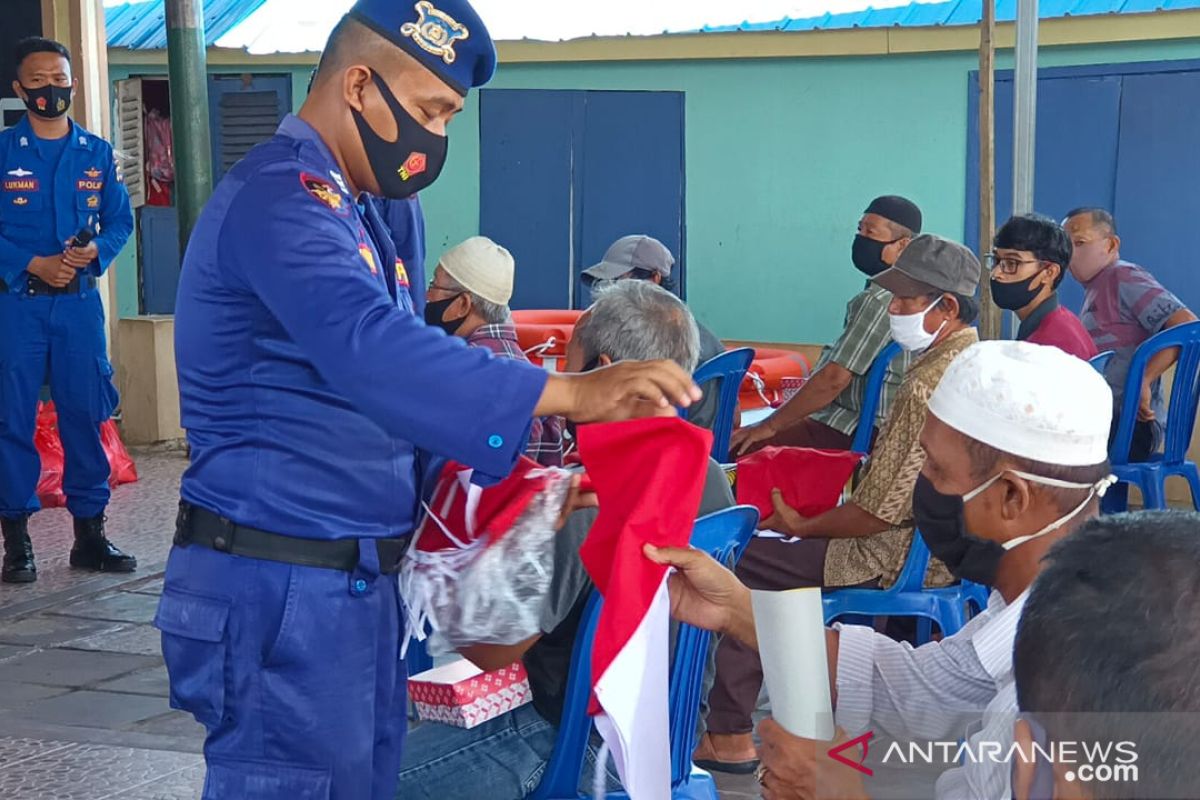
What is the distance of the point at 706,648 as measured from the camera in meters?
2.93

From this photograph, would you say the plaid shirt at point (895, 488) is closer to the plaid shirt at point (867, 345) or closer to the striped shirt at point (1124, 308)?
the plaid shirt at point (867, 345)

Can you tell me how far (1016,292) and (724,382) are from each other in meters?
1.34

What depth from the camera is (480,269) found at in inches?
189

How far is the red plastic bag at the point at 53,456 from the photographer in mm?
7805

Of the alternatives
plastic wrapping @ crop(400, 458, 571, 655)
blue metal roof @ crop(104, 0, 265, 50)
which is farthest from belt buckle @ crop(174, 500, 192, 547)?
blue metal roof @ crop(104, 0, 265, 50)

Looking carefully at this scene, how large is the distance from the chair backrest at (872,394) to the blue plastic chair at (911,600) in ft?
4.36

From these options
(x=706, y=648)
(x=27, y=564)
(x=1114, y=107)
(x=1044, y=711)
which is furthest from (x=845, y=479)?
(x=1114, y=107)

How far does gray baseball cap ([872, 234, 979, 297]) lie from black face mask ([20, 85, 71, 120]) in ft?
12.0

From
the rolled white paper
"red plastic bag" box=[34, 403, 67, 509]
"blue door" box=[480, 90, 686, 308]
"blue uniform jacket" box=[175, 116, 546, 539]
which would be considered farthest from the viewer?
"blue door" box=[480, 90, 686, 308]

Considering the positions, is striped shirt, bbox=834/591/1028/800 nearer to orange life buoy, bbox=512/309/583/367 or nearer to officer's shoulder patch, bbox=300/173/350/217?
officer's shoulder patch, bbox=300/173/350/217

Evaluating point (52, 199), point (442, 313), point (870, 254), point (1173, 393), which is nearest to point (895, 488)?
point (442, 313)

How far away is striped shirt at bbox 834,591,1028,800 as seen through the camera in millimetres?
2328

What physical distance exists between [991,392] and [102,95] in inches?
282

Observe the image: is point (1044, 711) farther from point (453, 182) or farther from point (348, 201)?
point (453, 182)
